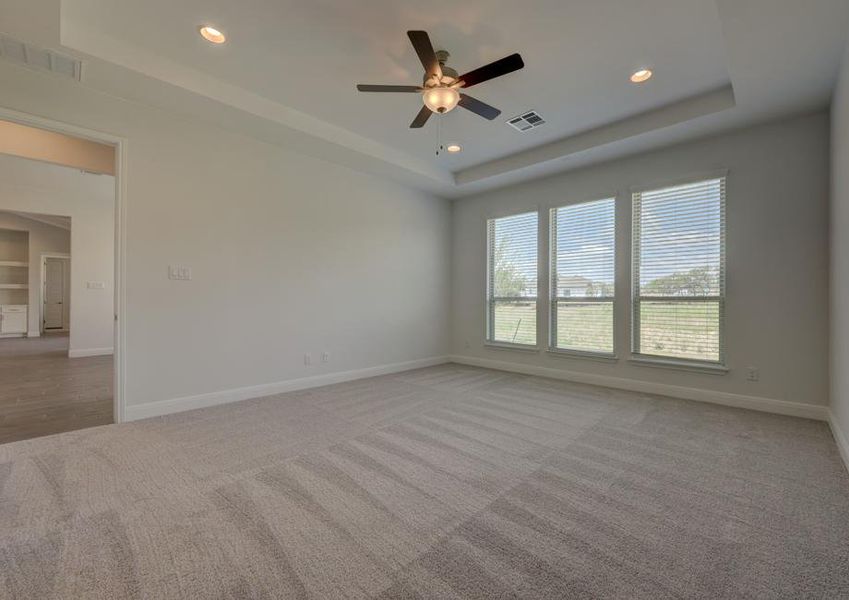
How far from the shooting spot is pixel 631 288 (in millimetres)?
4535

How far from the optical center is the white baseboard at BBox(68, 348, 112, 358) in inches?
267

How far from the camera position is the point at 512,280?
18.8 feet

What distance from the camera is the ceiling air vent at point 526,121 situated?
3.88 metres

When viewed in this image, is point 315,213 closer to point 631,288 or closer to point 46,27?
point 46,27

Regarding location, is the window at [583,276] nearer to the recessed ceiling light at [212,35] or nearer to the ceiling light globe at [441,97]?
the ceiling light globe at [441,97]

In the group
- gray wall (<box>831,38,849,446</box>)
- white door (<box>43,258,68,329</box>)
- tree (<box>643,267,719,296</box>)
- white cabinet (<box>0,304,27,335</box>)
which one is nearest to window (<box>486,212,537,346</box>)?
tree (<box>643,267,719,296</box>)

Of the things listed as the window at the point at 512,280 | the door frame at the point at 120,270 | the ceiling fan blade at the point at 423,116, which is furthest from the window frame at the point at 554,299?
the door frame at the point at 120,270

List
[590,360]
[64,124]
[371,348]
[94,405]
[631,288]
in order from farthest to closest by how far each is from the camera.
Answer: [371,348], [590,360], [631,288], [94,405], [64,124]

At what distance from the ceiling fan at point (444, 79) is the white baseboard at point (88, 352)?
7.73 meters

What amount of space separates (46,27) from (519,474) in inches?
167

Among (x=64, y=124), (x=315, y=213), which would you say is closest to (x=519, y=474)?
(x=315, y=213)

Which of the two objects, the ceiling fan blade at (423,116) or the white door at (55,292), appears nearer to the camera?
the ceiling fan blade at (423,116)

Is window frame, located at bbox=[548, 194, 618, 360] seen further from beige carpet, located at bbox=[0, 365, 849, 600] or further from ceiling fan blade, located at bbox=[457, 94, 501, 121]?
ceiling fan blade, located at bbox=[457, 94, 501, 121]

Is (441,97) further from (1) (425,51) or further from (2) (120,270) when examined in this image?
(2) (120,270)
